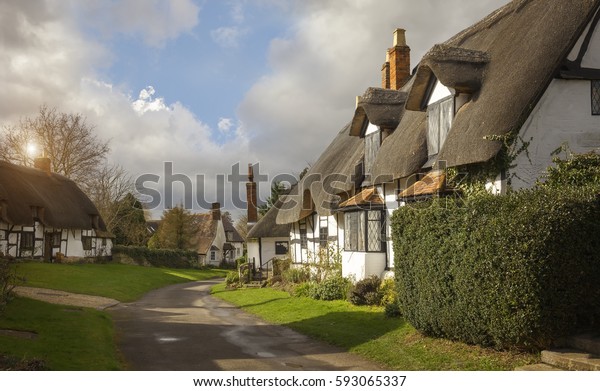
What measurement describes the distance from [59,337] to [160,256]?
43.1 metres

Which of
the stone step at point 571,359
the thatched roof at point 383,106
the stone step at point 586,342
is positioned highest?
the thatched roof at point 383,106

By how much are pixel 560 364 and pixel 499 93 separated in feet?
22.5

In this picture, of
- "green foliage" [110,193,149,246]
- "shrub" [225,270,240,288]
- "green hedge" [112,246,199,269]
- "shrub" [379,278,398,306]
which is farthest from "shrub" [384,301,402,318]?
"green foliage" [110,193,149,246]

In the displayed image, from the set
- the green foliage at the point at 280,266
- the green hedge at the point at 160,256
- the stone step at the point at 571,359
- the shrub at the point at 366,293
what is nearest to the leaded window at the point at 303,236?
the green foliage at the point at 280,266

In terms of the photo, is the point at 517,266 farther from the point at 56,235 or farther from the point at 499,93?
the point at 56,235

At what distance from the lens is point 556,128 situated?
1342 centimetres

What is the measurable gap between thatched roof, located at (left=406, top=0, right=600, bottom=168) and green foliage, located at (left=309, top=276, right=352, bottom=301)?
7708mm

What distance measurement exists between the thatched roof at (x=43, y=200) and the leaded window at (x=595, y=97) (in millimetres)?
33042

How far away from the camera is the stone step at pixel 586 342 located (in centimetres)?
883

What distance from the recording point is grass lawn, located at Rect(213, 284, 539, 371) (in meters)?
9.80

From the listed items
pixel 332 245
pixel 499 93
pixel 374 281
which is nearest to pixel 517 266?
pixel 499 93

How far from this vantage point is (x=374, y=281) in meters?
18.1

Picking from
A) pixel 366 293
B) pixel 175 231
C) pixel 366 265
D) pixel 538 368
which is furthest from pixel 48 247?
pixel 538 368

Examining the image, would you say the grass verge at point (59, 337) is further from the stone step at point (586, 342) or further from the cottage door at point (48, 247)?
the cottage door at point (48, 247)
